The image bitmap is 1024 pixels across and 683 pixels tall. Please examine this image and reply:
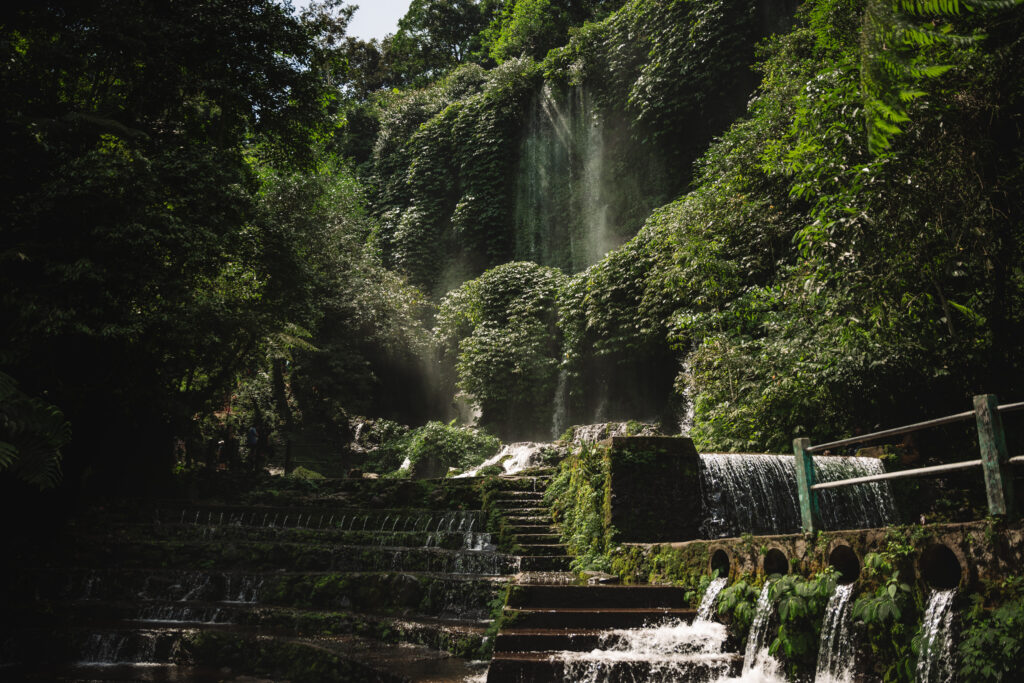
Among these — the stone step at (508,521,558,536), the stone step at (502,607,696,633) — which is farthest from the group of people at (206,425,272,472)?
the stone step at (502,607,696,633)

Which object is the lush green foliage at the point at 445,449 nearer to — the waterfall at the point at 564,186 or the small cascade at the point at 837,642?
the waterfall at the point at 564,186

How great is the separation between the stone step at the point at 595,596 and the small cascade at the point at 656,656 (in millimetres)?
521

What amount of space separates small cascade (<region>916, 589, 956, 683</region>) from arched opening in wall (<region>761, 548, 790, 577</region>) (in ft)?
4.60

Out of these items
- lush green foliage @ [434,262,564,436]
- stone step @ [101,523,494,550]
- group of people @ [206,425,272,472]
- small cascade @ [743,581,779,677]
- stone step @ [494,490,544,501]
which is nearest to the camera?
small cascade @ [743,581,779,677]

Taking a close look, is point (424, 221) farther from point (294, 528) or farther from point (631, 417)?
point (294, 528)

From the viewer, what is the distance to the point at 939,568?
12.6ft

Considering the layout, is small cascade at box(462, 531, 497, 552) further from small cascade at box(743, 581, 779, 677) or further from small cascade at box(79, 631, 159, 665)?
small cascade at box(743, 581, 779, 677)

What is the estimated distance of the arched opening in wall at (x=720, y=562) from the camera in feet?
18.8

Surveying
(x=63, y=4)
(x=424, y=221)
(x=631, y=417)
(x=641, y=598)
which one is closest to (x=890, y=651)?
(x=641, y=598)

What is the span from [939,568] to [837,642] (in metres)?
0.85

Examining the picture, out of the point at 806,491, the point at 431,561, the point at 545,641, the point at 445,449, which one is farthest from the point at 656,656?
the point at 445,449

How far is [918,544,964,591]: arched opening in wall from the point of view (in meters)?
3.79

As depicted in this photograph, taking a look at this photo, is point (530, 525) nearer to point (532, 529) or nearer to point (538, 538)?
point (532, 529)

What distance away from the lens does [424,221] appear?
29578 millimetres
